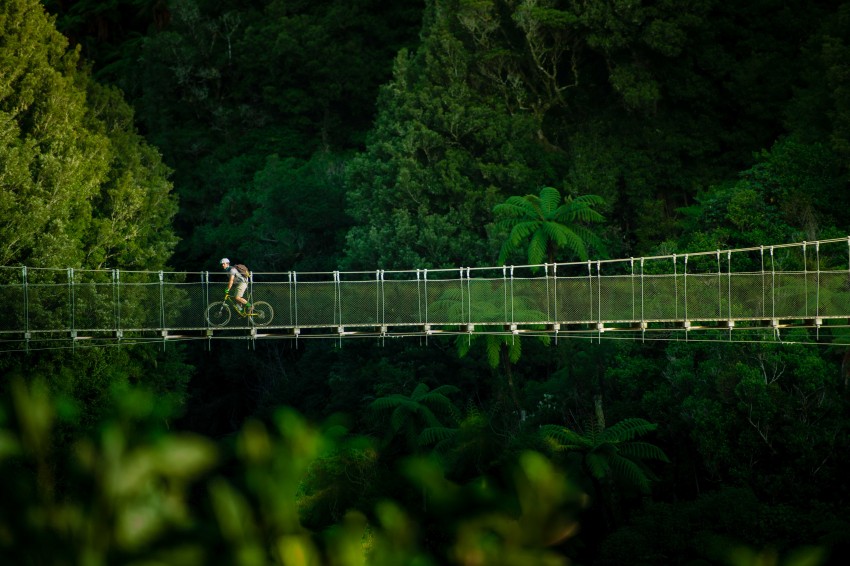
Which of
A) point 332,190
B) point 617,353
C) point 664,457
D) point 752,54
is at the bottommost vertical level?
point 664,457

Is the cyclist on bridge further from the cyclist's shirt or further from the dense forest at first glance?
the dense forest

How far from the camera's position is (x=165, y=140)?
95.6ft

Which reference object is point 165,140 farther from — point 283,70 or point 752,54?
point 752,54

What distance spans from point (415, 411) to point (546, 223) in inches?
156

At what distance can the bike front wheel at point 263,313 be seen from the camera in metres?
17.9

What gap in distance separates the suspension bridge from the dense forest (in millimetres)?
746

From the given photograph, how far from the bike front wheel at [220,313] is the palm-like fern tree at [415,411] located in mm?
4433

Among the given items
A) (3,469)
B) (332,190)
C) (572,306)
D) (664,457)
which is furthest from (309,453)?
(332,190)

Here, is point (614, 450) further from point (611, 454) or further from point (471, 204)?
point (471, 204)

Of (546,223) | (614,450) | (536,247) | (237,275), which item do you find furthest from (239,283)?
(546,223)

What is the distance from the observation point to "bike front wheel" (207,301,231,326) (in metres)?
17.9

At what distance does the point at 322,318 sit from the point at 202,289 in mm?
1741

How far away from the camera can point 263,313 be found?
17953 mm

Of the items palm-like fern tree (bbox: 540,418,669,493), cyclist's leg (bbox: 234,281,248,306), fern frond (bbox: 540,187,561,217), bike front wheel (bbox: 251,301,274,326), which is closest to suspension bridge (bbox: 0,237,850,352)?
bike front wheel (bbox: 251,301,274,326)
